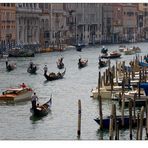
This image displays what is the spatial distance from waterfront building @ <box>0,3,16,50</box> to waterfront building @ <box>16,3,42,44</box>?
0.51ft

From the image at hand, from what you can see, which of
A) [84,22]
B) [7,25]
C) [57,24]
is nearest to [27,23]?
[7,25]

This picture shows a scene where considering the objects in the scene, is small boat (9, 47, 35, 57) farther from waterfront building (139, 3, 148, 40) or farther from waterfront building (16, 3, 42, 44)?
waterfront building (139, 3, 148, 40)

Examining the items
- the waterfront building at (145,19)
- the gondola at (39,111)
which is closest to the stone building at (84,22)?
the waterfront building at (145,19)

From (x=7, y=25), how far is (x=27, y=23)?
157 cm

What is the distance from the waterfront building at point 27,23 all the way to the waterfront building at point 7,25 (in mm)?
156

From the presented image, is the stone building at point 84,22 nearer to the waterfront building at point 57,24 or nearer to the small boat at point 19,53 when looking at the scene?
the waterfront building at point 57,24

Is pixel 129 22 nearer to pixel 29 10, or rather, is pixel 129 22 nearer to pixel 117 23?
pixel 117 23

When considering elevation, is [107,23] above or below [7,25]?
below

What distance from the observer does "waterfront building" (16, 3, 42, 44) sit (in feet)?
65.5

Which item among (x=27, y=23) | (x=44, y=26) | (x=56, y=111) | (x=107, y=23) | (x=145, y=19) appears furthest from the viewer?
(x=145, y=19)

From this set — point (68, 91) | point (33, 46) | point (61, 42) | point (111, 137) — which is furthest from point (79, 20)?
point (111, 137)

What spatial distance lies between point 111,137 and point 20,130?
1.15 metres

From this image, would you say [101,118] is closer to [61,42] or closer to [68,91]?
[68,91]

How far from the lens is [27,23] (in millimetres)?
21172
